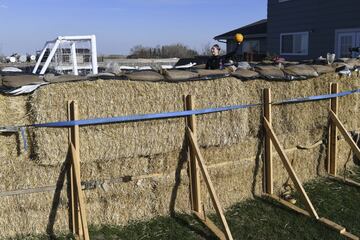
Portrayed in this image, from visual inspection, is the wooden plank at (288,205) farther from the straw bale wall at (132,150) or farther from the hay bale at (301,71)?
the hay bale at (301,71)

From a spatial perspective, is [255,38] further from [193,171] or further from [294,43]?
[193,171]

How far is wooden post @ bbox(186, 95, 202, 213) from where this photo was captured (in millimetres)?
6582

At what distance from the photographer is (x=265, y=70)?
7617mm

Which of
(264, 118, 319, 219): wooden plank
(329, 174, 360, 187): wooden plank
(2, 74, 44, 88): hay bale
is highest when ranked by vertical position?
(2, 74, 44, 88): hay bale

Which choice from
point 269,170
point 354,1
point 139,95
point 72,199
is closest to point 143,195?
point 72,199

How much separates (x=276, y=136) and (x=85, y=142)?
344 centimetres

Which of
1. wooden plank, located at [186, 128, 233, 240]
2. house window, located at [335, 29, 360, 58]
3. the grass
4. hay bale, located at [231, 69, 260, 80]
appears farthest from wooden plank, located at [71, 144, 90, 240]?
house window, located at [335, 29, 360, 58]

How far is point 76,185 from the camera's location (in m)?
5.68

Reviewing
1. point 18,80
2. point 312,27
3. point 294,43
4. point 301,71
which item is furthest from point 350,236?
point 294,43

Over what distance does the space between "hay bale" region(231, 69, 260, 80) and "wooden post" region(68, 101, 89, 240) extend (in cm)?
274

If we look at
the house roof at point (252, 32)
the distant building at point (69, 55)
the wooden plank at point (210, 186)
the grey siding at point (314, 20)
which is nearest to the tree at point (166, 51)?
the house roof at point (252, 32)

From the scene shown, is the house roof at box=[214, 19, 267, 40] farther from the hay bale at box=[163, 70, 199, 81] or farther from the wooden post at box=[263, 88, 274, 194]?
the hay bale at box=[163, 70, 199, 81]

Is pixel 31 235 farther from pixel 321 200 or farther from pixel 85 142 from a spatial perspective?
pixel 321 200

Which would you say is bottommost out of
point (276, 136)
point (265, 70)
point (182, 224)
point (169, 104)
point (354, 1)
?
point (182, 224)
